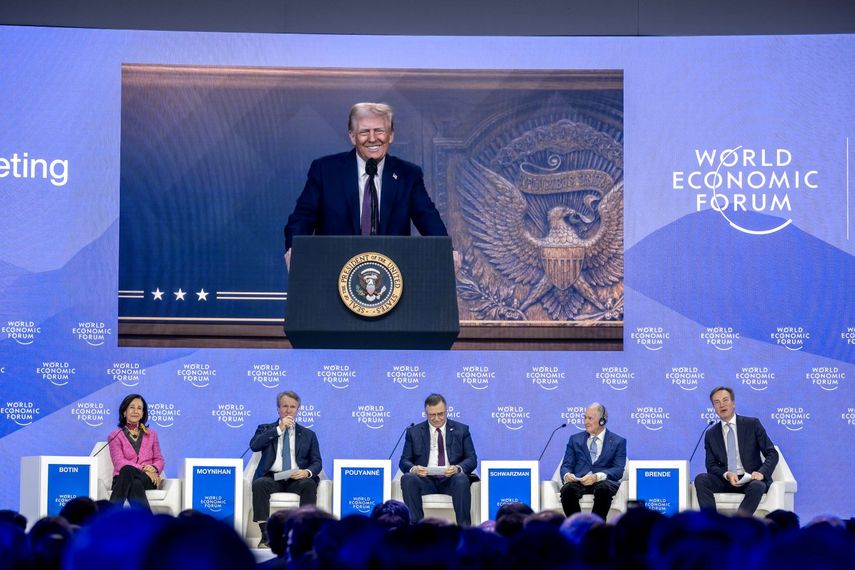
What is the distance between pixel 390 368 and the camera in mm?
8414

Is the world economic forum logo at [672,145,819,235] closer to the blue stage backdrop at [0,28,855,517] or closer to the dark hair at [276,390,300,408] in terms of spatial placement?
the blue stage backdrop at [0,28,855,517]

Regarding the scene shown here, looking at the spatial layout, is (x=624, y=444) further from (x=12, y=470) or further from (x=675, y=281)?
(x=12, y=470)

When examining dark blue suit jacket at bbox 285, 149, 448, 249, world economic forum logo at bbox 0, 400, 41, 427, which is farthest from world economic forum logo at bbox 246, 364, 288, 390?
world economic forum logo at bbox 0, 400, 41, 427

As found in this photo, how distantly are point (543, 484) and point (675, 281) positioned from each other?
1.85 meters

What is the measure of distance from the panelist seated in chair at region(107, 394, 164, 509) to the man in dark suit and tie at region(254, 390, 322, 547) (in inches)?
22.9

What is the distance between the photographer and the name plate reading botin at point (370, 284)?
5.19m

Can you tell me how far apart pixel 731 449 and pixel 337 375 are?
8.47 ft

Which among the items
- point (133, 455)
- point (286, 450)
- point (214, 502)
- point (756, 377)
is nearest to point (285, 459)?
point (286, 450)

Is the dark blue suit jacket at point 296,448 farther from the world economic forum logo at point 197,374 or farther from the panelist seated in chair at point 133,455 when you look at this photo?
the world economic forum logo at point 197,374

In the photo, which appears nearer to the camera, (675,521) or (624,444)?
(675,521)

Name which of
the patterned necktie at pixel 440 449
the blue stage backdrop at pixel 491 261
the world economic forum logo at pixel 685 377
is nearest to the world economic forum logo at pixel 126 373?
the blue stage backdrop at pixel 491 261

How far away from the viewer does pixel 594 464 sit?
298 inches

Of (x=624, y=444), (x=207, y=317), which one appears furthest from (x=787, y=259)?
(x=207, y=317)

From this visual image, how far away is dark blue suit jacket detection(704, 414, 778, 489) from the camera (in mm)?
7680
